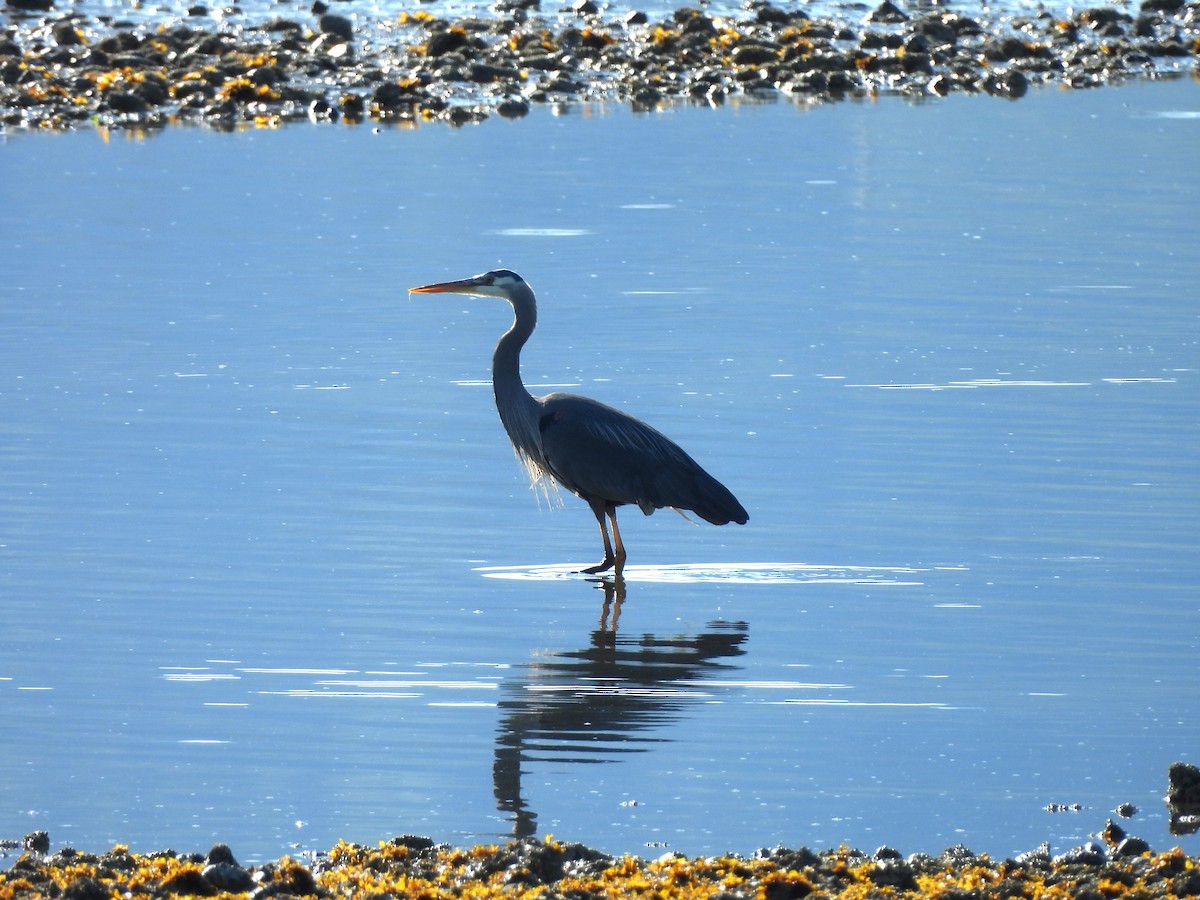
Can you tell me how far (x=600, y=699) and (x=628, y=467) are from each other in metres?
2.50

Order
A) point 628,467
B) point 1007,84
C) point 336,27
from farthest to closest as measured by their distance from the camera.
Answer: point 336,27, point 1007,84, point 628,467

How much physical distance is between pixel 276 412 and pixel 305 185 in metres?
10.9

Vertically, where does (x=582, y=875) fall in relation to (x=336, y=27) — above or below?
below

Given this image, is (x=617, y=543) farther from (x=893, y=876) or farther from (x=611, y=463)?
(x=893, y=876)

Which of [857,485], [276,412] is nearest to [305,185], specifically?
[276,412]

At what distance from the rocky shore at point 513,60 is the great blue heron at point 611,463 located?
63.7 feet

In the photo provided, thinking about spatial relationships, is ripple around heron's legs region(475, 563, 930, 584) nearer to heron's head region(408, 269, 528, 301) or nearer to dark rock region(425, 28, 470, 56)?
heron's head region(408, 269, 528, 301)

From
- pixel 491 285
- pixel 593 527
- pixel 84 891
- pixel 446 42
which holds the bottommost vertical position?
pixel 593 527

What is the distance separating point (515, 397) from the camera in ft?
37.6

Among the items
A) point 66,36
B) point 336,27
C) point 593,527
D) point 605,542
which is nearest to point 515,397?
point 593,527

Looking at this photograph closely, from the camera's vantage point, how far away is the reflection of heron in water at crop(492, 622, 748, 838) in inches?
306

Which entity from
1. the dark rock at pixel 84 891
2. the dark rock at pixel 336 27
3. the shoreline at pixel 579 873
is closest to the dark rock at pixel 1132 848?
the shoreline at pixel 579 873

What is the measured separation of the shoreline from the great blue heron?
4.16 metres

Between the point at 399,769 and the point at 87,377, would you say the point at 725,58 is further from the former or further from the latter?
the point at 399,769
